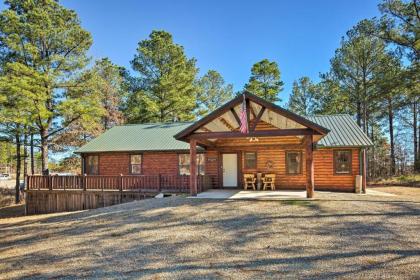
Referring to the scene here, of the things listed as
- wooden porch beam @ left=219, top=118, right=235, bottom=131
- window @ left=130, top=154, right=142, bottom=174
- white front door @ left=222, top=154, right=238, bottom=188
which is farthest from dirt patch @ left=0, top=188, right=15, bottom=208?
wooden porch beam @ left=219, top=118, right=235, bottom=131

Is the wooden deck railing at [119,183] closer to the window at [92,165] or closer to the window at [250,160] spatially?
the window at [250,160]

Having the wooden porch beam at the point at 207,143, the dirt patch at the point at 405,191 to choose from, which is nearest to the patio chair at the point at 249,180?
the wooden porch beam at the point at 207,143

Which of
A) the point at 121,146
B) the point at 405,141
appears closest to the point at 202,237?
the point at 121,146

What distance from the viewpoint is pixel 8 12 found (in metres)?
18.3

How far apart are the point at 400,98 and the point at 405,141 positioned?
8.78 m

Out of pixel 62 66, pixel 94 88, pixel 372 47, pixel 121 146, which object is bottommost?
pixel 121 146

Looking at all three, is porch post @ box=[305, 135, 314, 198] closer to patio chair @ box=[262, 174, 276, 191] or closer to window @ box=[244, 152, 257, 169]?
patio chair @ box=[262, 174, 276, 191]

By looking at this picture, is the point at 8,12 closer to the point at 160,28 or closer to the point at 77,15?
the point at 77,15

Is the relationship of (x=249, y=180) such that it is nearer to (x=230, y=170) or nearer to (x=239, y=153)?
(x=230, y=170)

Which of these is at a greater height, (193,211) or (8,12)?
(8,12)

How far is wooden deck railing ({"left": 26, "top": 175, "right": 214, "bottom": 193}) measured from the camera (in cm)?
1539

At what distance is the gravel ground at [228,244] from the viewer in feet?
15.9

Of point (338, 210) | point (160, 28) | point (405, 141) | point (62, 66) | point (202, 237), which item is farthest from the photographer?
point (405, 141)

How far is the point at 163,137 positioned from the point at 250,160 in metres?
5.90
